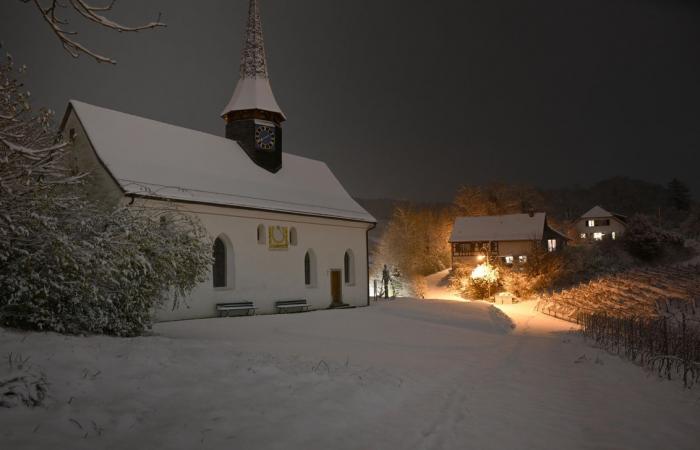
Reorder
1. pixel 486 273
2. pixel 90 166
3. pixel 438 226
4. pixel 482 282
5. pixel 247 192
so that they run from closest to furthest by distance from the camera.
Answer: pixel 90 166 < pixel 247 192 < pixel 486 273 < pixel 482 282 < pixel 438 226

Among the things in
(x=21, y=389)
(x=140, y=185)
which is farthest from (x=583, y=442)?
(x=140, y=185)

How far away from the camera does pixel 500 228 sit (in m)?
54.5

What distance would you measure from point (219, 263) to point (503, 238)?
39.5 m

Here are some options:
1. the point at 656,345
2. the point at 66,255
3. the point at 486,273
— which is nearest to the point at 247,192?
the point at 66,255

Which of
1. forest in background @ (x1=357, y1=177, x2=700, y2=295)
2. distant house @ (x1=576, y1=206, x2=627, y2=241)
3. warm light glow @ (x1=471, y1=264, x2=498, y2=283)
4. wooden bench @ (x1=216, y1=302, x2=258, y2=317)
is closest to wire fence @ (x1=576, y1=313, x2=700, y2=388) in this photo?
wooden bench @ (x1=216, y1=302, x2=258, y2=317)

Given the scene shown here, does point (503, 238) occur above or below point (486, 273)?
above

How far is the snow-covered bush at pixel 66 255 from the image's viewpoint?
920 centimetres

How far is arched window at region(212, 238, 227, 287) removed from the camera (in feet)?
66.0

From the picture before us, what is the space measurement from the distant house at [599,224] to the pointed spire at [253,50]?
55.2 meters

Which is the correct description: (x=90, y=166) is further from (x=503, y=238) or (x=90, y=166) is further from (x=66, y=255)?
(x=503, y=238)

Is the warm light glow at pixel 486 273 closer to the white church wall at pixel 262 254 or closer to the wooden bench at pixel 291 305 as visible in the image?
the white church wall at pixel 262 254

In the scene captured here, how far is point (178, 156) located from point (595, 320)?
58.2 feet

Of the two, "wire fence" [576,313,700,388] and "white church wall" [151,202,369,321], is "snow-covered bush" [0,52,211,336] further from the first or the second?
"wire fence" [576,313,700,388]

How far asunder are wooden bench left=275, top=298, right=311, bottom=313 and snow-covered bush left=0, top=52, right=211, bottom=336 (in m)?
9.32
